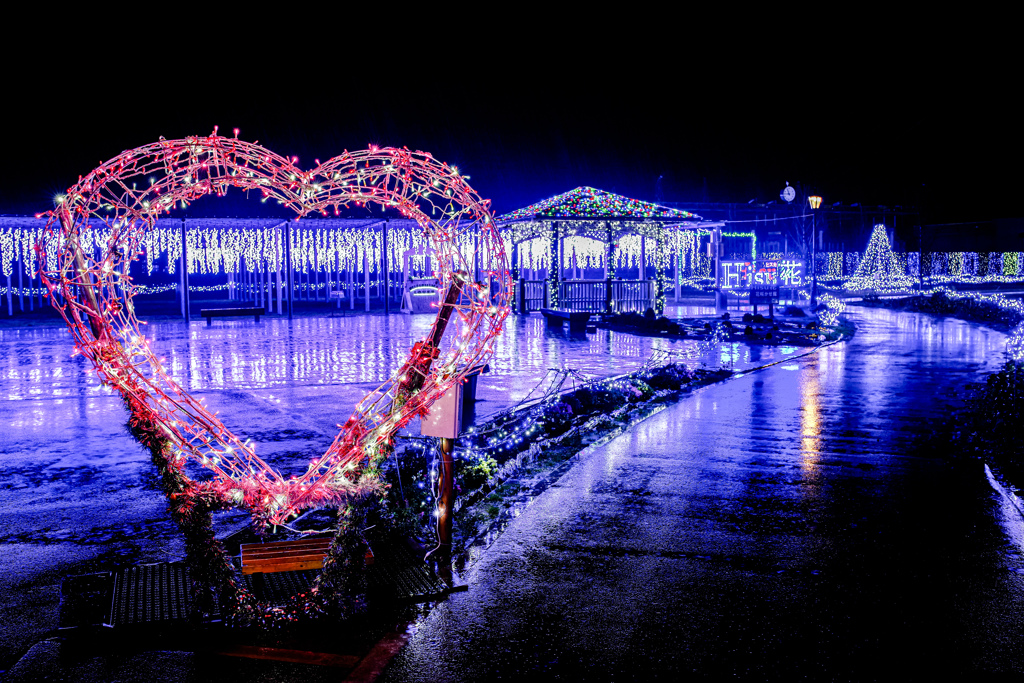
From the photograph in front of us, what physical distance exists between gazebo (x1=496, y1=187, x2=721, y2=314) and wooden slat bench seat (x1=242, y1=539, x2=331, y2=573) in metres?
20.3

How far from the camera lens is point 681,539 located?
5.62m

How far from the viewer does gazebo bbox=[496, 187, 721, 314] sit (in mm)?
25234

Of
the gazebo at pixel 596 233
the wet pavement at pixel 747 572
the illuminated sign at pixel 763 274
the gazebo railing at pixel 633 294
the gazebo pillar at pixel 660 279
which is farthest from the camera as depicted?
the illuminated sign at pixel 763 274

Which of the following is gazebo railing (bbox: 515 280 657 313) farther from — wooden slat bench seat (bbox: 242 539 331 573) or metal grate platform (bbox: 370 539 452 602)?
wooden slat bench seat (bbox: 242 539 331 573)

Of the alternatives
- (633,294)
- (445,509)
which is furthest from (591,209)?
(445,509)

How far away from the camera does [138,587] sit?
15.5 ft

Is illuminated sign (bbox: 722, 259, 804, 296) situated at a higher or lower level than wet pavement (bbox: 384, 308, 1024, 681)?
higher

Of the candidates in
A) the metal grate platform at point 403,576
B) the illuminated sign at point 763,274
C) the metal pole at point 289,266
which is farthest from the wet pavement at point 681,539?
the illuminated sign at point 763,274

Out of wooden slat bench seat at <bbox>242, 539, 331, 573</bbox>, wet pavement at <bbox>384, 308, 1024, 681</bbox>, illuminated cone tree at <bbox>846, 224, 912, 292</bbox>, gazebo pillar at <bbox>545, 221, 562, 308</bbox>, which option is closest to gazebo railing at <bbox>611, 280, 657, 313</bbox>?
gazebo pillar at <bbox>545, 221, 562, 308</bbox>

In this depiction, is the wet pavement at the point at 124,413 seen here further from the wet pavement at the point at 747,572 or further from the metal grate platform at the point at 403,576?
the wet pavement at the point at 747,572

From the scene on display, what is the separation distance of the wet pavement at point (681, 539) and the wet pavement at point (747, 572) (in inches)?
0.7

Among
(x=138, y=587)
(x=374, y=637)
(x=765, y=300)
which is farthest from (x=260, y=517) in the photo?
(x=765, y=300)

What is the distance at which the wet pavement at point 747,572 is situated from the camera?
3.91 m

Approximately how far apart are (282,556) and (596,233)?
2598 cm
